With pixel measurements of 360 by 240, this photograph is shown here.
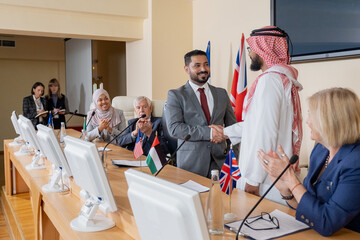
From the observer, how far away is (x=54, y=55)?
9547 mm

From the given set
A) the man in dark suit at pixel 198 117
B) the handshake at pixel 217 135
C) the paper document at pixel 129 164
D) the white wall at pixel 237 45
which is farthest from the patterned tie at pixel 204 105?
the white wall at pixel 237 45

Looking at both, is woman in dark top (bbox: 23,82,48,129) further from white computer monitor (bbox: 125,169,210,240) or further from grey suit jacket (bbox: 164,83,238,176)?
white computer monitor (bbox: 125,169,210,240)

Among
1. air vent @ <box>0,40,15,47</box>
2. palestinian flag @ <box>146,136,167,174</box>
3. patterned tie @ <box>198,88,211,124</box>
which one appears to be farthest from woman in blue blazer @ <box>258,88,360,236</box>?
air vent @ <box>0,40,15,47</box>

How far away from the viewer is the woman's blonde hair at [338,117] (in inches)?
54.4

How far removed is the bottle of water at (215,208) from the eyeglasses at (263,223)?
133 mm

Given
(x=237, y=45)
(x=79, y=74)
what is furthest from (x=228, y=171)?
(x=79, y=74)

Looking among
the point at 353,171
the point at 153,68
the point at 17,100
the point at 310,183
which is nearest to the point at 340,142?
the point at 353,171

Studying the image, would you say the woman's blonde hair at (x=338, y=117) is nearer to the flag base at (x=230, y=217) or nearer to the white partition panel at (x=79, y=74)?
the flag base at (x=230, y=217)

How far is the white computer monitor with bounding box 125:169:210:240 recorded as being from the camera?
86 cm

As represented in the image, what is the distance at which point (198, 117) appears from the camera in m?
2.71

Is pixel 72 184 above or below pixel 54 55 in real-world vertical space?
below

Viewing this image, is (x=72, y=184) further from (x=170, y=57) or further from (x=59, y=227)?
(x=170, y=57)

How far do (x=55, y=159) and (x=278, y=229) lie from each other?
1426 mm

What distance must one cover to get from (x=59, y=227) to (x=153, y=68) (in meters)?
4.23
